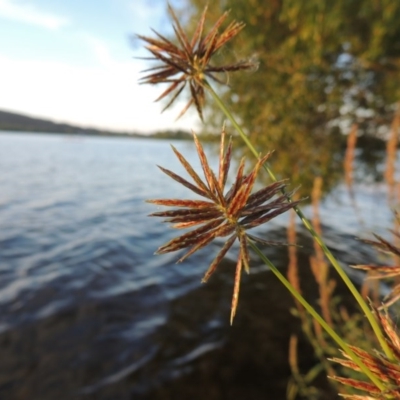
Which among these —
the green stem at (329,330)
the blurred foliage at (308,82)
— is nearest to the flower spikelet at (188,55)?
the green stem at (329,330)

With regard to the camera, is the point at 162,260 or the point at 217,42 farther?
the point at 162,260

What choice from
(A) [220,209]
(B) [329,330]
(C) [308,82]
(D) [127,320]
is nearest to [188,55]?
(A) [220,209]

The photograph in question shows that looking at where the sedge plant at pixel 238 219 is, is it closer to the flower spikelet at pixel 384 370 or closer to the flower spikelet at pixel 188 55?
the flower spikelet at pixel 384 370

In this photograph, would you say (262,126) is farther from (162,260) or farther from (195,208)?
(195,208)

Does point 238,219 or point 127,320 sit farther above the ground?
point 238,219

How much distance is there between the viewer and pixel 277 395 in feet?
17.3

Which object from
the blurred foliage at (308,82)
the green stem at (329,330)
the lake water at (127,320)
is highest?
the blurred foliage at (308,82)

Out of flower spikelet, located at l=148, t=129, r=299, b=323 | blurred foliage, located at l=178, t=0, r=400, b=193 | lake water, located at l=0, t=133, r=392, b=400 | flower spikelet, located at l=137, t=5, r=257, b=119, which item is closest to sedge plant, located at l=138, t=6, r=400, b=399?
flower spikelet, located at l=148, t=129, r=299, b=323

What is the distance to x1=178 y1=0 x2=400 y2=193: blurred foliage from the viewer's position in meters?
6.61

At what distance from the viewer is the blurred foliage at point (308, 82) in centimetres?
661

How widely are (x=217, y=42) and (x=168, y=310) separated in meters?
7.25

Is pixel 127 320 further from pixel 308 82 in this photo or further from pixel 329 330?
pixel 329 330

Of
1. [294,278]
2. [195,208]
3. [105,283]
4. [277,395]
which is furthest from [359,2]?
[105,283]

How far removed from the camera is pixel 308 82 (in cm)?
773
